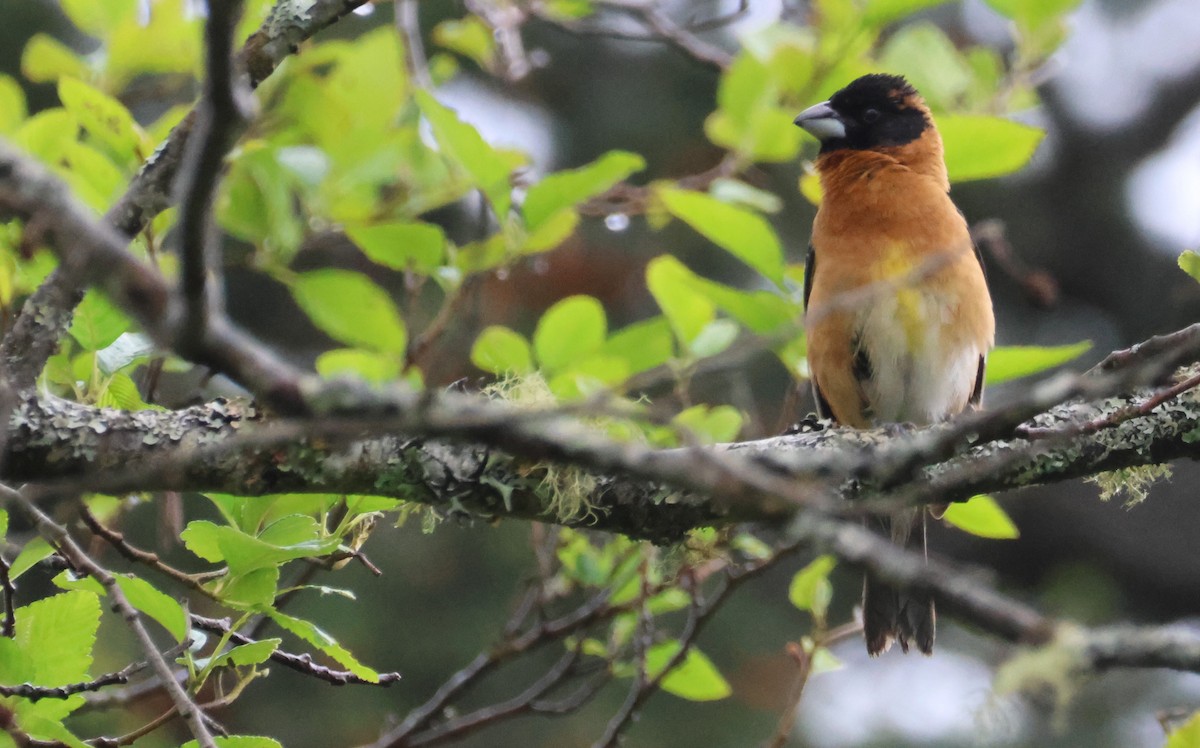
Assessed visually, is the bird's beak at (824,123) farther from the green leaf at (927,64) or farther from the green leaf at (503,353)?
the green leaf at (503,353)

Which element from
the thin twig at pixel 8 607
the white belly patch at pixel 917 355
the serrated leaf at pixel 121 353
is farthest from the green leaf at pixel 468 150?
the white belly patch at pixel 917 355

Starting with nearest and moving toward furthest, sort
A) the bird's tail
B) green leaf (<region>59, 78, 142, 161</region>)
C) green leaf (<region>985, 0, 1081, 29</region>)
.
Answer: green leaf (<region>59, 78, 142, 161</region>) < green leaf (<region>985, 0, 1081, 29</region>) < the bird's tail

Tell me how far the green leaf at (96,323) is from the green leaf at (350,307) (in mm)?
456

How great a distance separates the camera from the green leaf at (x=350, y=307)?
8.57 ft

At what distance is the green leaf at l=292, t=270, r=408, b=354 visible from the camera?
2.61 metres

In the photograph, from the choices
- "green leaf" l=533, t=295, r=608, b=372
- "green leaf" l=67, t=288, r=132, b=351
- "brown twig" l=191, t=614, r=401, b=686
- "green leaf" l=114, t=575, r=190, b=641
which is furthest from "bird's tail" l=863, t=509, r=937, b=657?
"green leaf" l=67, t=288, r=132, b=351

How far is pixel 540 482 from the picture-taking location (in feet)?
7.73

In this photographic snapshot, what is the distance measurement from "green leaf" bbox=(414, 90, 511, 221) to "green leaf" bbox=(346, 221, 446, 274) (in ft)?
0.49

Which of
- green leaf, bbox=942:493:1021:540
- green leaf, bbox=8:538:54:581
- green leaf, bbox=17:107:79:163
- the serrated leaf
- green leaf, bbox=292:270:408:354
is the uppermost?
green leaf, bbox=17:107:79:163

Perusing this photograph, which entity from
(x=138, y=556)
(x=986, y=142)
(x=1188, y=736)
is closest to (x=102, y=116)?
(x=138, y=556)

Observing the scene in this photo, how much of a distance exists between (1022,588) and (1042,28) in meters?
5.40

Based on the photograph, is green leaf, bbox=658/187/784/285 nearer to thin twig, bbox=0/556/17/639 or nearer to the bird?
the bird

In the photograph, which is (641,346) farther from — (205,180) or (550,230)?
(205,180)

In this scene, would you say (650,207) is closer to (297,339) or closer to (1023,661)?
(1023,661)
